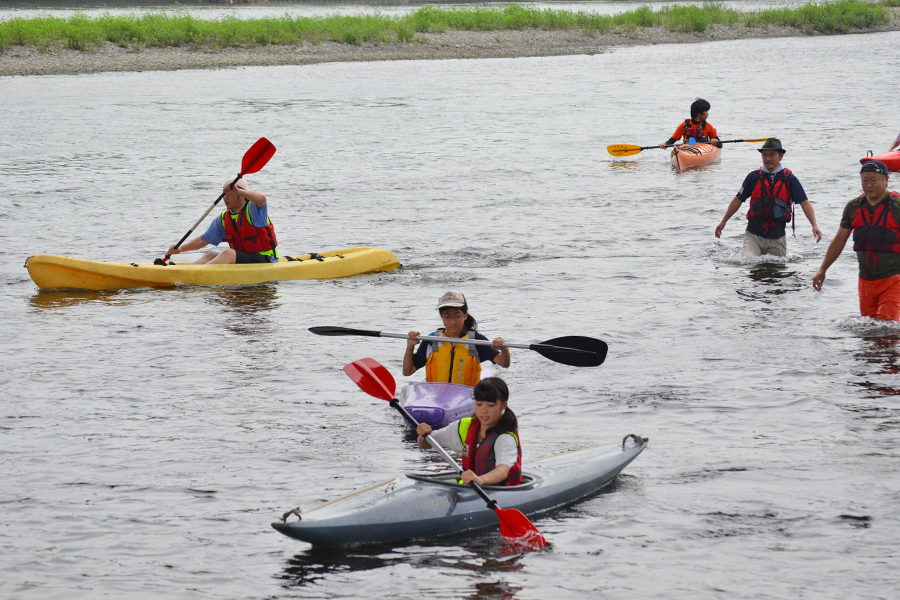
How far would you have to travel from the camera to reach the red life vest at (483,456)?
515cm

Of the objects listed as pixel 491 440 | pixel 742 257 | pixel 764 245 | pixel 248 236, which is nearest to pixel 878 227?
pixel 764 245

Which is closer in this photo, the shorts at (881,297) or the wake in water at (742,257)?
the shorts at (881,297)

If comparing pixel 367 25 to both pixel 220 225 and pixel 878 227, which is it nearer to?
pixel 220 225

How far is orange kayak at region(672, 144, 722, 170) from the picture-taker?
1659 centimetres

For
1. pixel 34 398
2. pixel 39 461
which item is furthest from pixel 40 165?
pixel 39 461

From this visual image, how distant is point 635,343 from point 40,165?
13.8 m

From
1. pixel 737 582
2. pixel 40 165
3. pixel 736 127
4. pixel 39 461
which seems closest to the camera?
pixel 737 582

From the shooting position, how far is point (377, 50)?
3819 centimetres

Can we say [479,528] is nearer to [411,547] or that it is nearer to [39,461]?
[411,547]

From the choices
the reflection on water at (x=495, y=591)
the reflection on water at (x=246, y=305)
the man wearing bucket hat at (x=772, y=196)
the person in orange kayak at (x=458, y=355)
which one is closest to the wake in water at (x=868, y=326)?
the man wearing bucket hat at (x=772, y=196)

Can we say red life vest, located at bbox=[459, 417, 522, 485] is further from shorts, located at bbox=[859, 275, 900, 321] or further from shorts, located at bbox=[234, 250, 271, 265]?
shorts, located at bbox=[234, 250, 271, 265]

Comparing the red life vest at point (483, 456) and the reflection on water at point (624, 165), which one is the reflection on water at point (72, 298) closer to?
the red life vest at point (483, 456)

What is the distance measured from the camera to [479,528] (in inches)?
203

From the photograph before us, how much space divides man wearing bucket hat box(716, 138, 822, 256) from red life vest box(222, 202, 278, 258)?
4629mm
